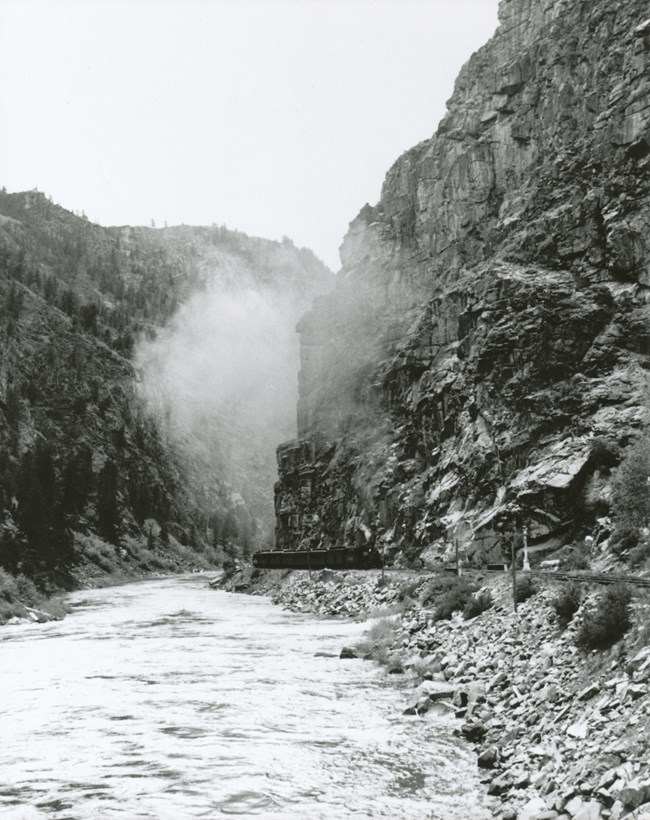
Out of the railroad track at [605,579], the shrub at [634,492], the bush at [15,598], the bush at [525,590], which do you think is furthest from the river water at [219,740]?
the bush at [15,598]

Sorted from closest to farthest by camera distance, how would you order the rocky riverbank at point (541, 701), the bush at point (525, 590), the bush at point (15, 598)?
the rocky riverbank at point (541, 701), the bush at point (525, 590), the bush at point (15, 598)

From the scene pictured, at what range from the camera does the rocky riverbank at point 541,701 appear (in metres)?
10.6

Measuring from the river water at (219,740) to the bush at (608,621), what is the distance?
373cm

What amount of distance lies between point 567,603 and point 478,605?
917 cm

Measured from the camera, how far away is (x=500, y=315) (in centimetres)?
6309

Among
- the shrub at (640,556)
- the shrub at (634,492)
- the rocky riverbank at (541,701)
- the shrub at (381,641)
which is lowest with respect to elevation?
the shrub at (381,641)

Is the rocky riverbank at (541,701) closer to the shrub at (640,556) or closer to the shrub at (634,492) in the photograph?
the shrub at (640,556)

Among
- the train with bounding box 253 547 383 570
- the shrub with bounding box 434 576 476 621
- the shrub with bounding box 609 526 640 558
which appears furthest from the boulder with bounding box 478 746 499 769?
the train with bounding box 253 547 383 570

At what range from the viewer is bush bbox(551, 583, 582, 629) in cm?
1939

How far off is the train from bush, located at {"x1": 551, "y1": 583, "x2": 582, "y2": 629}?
46.8m

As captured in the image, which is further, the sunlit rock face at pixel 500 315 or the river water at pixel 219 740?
the sunlit rock face at pixel 500 315

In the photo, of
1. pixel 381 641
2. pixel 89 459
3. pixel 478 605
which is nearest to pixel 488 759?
pixel 478 605

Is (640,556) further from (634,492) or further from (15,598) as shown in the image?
(15,598)

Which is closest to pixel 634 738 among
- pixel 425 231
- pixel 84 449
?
pixel 425 231
